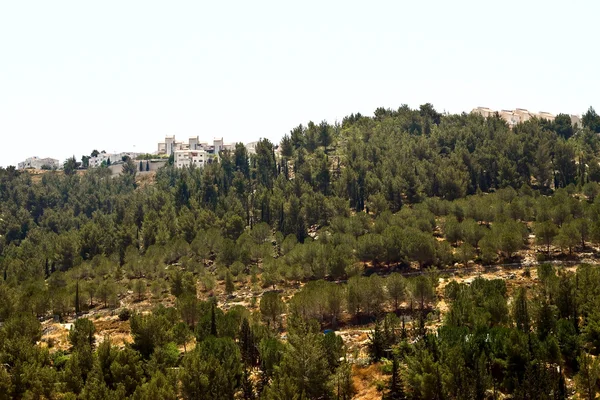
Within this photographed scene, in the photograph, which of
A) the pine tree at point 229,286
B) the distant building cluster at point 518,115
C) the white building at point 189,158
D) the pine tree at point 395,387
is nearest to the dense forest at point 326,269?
the pine tree at point 395,387

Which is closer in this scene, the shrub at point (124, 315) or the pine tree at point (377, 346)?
the pine tree at point (377, 346)

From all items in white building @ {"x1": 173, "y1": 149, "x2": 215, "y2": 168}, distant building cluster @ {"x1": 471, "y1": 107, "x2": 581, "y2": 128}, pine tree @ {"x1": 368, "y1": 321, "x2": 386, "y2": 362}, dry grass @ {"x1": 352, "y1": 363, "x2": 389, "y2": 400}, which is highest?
distant building cluster @ {"x1": 471, "y1": 107, "x2": 581, "y2": 128}

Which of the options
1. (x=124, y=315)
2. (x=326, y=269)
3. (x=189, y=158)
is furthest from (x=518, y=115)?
(x=124, y=315)

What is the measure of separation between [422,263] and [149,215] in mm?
56567

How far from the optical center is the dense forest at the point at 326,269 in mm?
35188

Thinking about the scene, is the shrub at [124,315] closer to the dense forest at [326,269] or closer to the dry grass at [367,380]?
the dense forest at [326,269]

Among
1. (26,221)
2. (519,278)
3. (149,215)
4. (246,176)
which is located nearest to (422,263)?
(519,278)

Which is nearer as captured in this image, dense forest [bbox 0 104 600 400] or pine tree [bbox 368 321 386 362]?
dense forest [bbox 0 104 600 400]

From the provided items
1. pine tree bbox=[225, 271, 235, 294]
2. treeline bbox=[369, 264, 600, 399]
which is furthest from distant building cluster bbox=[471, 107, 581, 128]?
treeline bbox=[369, 264, 600, 399]

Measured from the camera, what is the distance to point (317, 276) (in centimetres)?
7106

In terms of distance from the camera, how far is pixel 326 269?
70750mm

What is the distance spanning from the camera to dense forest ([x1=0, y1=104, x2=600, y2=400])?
3519cm

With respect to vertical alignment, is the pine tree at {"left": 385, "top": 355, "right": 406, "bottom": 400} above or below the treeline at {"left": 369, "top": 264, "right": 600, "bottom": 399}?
below

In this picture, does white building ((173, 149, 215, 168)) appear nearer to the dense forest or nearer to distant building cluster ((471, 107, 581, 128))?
the dense forest
